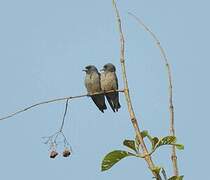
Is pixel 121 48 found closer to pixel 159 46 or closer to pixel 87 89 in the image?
pixel 159 46

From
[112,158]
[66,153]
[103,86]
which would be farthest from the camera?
[103,86]

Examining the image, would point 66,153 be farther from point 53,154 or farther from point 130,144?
point 130,144

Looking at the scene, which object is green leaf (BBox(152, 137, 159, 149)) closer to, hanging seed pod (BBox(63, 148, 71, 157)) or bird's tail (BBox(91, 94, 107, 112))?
hanging seed pod (BBox(63, 148, 71, 157))

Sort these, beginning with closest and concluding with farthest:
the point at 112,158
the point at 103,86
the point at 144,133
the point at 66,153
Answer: the point at 112,158 → the point at 144,133 → the point at 66,153 → the point at 103,86

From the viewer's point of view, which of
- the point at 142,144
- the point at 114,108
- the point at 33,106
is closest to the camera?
the point at 142,144

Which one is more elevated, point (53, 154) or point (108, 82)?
point (108, 82)

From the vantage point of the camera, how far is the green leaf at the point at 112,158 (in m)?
3.54

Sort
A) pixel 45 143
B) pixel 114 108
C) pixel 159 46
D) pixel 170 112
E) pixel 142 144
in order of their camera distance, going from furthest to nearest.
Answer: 1. pixel 114 108
2. pixel 45 143
3. pixel 159 46
4. pixel 170 112
5. pixel 142 144

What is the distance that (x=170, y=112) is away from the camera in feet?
11.7

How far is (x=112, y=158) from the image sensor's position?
3.55 meters

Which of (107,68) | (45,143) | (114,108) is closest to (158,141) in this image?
(45,143)

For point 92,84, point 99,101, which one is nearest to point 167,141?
point 99,101

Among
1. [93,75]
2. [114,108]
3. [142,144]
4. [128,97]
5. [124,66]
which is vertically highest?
[93,75]

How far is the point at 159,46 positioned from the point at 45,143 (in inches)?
66.9
